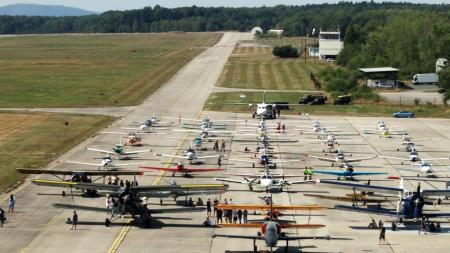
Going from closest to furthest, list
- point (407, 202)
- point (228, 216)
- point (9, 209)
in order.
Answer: point (407, 202) < point (228, 216) < point (9, 209)

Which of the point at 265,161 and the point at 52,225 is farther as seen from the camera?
the point at 265,161

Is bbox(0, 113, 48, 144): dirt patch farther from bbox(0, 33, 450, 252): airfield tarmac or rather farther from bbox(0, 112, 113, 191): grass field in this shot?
bbox(0, 33, 450, 252): airfield tarmac

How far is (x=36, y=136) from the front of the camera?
319 ft

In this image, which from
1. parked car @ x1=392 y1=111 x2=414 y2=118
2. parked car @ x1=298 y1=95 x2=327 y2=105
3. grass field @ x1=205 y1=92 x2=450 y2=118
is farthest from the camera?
parked car @ x1=298 y1=95 x2=327 y2=105

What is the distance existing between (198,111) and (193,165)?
43760mm

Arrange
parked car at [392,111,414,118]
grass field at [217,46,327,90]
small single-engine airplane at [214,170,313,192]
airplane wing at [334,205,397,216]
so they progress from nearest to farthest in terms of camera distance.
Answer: airplane wing at [334,205,397,216] < small single-engine airplane at [214,170,313,192] < parked car at [392,111,414,118] < grass field at [217,46,327,90]

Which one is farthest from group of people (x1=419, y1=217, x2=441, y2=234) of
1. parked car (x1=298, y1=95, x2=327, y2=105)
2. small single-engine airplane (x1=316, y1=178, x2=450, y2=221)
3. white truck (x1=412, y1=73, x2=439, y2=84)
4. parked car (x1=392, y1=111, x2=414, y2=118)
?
white truck (x1=412, y1=73, x2=439, y2=84)

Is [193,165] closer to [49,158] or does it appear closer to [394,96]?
[49,158]

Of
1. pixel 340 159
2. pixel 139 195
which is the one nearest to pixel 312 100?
pixel 340 159

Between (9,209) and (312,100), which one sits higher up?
(9,209)

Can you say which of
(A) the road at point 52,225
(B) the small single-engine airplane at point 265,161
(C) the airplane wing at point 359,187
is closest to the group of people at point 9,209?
(A) the road at point 52,225

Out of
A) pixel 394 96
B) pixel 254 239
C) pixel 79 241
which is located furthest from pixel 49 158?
pixel 394 96

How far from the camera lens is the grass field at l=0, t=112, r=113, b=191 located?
79.7 m

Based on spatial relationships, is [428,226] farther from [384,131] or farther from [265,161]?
[384,131]
